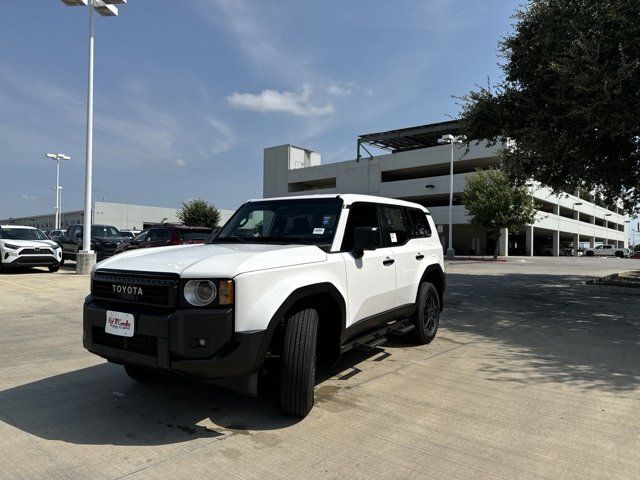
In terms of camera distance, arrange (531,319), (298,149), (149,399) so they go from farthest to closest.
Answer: (298,149), (531,319), (149,399)

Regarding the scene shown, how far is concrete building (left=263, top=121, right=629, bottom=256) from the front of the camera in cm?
4634

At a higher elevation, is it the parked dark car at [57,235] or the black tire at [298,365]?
the parked dark car at [57,235]

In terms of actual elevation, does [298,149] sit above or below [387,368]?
above

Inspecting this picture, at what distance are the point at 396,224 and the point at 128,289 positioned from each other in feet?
10.3

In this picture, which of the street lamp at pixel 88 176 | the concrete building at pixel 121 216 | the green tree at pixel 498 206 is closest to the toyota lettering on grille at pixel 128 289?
the street lamp at pixel 88 176

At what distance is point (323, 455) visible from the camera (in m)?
3.19

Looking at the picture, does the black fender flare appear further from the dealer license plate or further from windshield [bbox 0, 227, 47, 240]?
windshield [bbox 0, 227, 47, 240]

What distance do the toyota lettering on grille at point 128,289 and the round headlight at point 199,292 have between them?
467mm

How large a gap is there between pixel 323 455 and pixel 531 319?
671cm

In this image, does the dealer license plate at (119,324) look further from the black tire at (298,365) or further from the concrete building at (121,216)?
the concrete building at (121,216)

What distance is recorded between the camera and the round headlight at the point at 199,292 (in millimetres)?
3281

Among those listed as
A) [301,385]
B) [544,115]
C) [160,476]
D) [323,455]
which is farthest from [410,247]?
[544,115]

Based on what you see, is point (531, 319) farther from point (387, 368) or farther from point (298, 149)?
point (298, 149)

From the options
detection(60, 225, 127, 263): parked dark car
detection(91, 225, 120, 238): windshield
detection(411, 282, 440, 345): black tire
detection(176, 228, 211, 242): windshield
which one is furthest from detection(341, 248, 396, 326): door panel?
detection(91, 225, 120, 238): windshield
